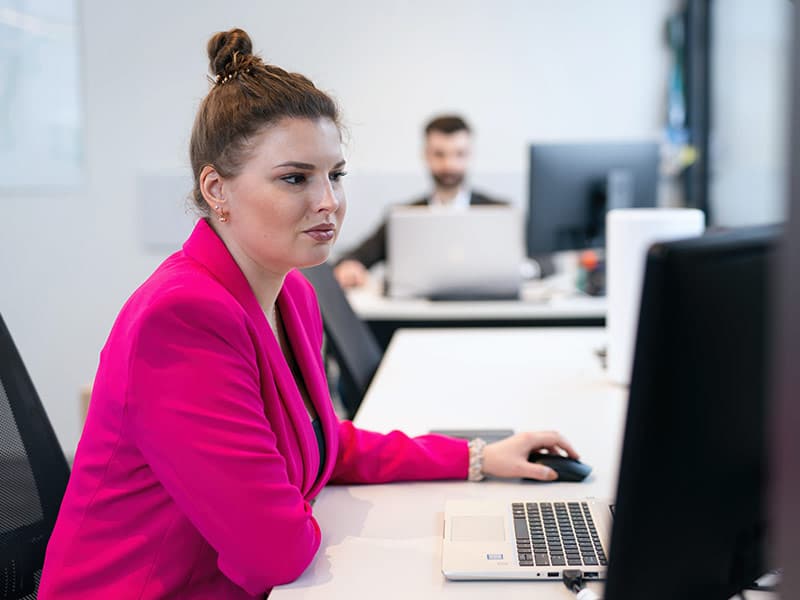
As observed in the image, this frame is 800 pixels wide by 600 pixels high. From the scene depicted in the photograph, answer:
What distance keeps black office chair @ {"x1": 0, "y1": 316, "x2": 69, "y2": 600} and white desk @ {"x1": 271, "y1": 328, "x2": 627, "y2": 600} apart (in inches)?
15.3

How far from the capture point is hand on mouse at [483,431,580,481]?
4.60ft

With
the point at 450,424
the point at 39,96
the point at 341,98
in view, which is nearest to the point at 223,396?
the point at 450,424

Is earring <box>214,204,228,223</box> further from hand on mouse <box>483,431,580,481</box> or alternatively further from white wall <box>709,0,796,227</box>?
white wall <box>709,0,796,227</box>

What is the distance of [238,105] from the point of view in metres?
1.25

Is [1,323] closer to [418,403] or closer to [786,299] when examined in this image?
[418,403]

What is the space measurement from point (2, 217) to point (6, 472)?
12.6 feet

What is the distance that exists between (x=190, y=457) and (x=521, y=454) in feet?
1.89

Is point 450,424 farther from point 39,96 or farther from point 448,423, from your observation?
point 39,96

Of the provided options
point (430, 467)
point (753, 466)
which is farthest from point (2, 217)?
point (753, 466)

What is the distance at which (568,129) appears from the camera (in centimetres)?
475

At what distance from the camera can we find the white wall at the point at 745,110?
3.64m

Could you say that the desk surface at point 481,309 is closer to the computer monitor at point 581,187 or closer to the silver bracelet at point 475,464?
the computer monitor at point 581,187

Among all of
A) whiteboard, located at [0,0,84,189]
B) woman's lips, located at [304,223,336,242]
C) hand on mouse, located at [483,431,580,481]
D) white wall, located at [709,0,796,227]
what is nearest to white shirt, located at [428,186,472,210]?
white wall, located at [709,0,796,227]

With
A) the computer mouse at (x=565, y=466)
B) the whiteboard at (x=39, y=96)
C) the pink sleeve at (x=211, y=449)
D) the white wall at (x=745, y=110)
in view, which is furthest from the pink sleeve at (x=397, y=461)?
the whiteboard at (x=39, y=96)
